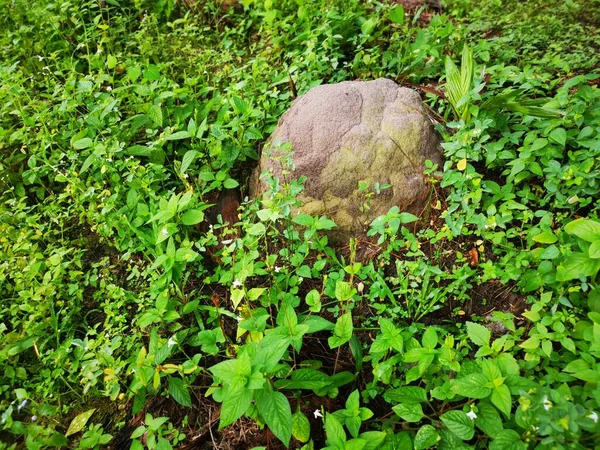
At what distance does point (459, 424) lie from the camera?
5.74 ft

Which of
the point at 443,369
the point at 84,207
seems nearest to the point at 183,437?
the point at 443,369

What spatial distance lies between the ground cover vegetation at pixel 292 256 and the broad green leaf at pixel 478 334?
0.04 ft

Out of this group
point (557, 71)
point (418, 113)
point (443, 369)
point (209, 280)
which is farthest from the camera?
point (557, 71)

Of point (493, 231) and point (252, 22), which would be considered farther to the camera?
point (252, 22)

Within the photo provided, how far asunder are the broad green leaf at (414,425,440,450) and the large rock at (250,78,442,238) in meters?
1.21

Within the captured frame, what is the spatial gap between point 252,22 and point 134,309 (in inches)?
113

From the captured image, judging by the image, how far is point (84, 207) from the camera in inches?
117

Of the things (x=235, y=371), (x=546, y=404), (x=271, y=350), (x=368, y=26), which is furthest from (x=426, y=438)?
(x=368, y=26)

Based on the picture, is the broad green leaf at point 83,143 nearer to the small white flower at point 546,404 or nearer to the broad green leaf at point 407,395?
the broad green leaf at point 407,395

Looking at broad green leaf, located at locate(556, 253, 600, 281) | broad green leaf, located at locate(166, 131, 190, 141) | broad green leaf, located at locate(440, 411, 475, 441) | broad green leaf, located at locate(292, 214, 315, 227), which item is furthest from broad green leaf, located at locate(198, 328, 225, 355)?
broad green leaf, located at locate(556, 253, 600, 281)

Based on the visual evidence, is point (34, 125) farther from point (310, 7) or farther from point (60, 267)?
point (310, 7)

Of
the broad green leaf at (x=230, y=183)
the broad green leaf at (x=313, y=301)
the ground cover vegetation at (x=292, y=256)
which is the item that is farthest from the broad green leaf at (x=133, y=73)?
the broad green leaf at (x=313, y=301)

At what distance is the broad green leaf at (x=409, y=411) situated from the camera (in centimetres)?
186

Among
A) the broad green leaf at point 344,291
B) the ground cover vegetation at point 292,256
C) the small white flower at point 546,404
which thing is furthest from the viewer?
the broad green leaf at point 344,291
